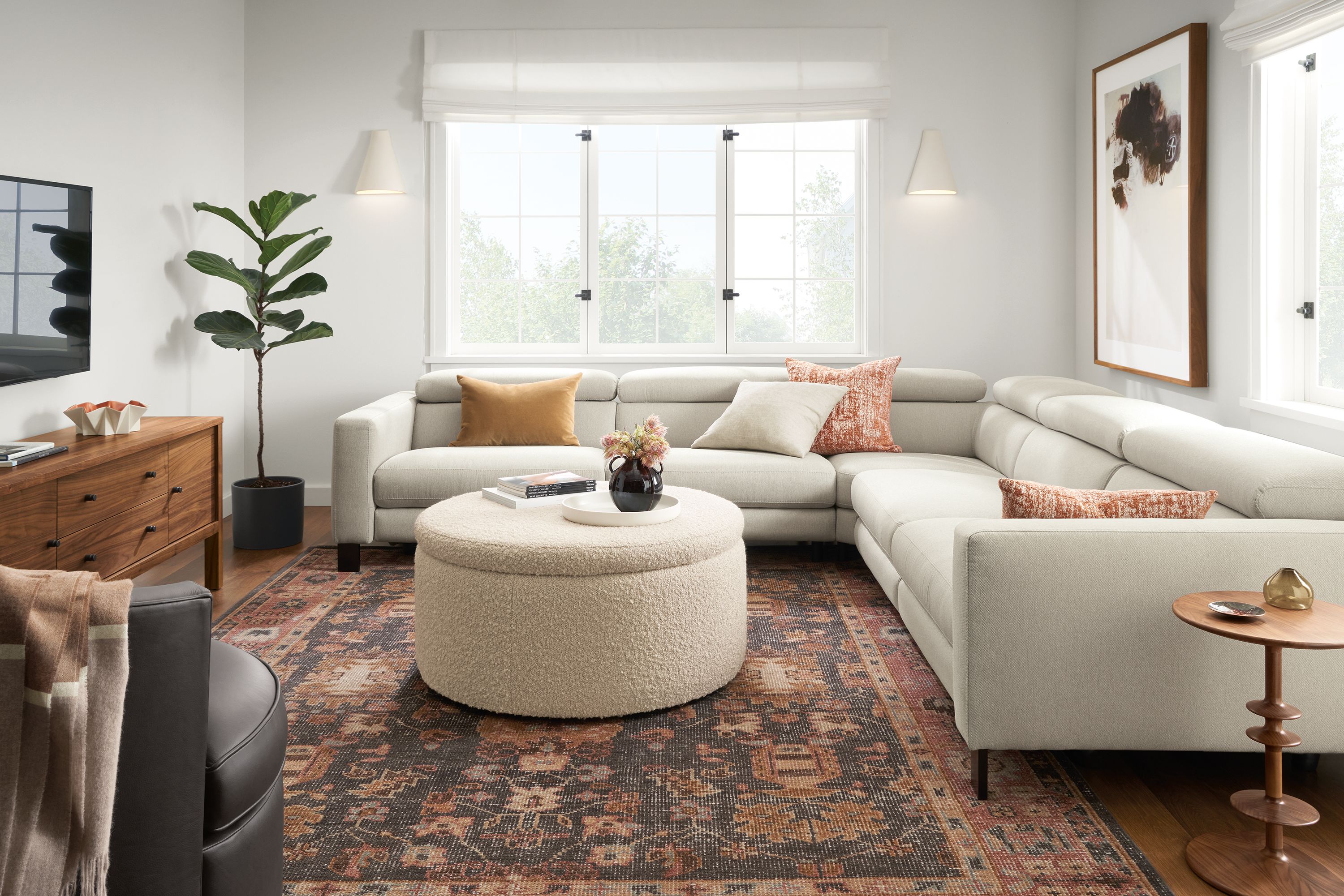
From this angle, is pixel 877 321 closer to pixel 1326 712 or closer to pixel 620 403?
pixel 620 403

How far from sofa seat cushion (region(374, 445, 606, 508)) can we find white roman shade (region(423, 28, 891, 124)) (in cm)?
198

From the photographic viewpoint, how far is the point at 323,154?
5.33 metres

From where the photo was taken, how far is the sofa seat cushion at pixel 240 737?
1.54m

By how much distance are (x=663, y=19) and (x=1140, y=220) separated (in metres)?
2.50

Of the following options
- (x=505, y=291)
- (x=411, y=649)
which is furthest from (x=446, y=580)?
(x=505, y=291)

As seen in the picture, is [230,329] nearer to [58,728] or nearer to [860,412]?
[860,412]

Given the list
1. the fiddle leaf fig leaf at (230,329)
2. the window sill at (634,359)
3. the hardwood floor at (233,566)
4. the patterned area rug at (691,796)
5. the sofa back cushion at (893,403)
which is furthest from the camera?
the window sill at (634,359)

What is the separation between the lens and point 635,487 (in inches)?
116

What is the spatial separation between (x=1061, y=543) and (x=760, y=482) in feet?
7.00

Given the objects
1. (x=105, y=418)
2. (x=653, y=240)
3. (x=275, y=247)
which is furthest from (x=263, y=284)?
(x=653, y=240)

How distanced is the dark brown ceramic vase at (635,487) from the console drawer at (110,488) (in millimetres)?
1611

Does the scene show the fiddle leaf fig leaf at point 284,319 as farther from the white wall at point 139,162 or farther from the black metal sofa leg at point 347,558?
the black metal sofa leg at point 347,558

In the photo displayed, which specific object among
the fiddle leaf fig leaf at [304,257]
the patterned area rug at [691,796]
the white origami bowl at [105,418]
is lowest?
the patterned area rug at [691,796]

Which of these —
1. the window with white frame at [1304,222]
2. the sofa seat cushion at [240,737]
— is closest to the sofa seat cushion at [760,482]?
the window with white frame at [1304,222]
